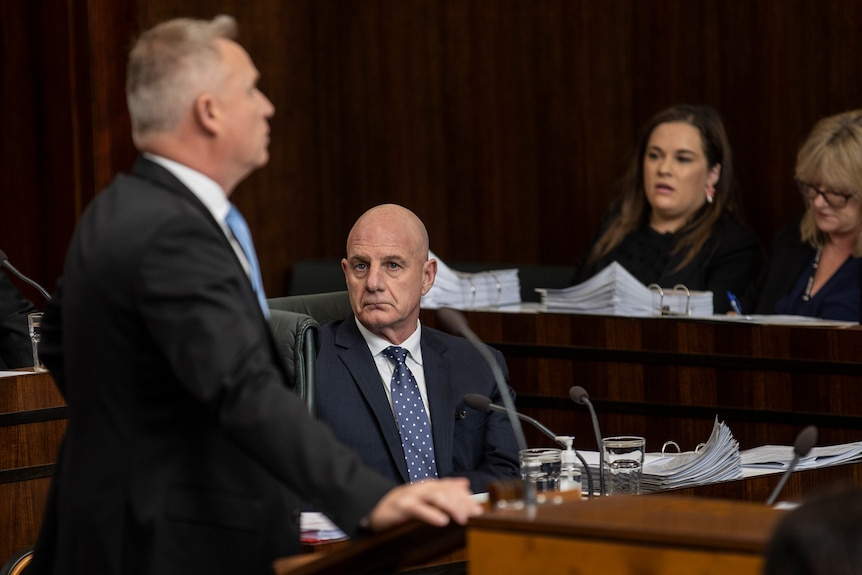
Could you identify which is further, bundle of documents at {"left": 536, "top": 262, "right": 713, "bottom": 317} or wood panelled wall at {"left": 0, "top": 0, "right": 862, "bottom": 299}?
wood panelled wall at {"left": 0, "top": 0, "right": 862, "bottom": 299}

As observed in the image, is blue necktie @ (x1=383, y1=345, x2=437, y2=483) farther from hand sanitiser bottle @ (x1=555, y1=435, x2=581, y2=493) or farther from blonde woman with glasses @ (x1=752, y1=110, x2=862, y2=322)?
blonde woman with glasses @ (x1=752, y1=110, x2=862, y2=322)

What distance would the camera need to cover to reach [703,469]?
3.08 meters

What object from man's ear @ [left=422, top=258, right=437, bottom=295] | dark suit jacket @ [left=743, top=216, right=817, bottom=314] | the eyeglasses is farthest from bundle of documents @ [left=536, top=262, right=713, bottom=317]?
man's ear @ [left=422, top=258, right=437, bottom=295]

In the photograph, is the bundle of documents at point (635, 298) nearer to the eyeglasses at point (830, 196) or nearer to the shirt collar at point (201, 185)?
the eyeglasses at point (830, 196)

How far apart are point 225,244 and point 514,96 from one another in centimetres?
518

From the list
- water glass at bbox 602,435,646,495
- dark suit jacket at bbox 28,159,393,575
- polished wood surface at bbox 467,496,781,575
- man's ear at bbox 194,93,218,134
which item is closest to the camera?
polished wood surface at bbox 467,496,781,575

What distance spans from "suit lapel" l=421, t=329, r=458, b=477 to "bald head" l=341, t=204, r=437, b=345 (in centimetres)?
10

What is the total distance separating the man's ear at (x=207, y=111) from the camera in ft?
6.59

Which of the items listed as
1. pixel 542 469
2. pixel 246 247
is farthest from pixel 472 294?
pixel 246 247

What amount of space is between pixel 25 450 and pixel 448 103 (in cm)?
388

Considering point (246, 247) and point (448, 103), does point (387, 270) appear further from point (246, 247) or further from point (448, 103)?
point (448, 103)

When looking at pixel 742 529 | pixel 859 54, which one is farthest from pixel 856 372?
pixel 742 529

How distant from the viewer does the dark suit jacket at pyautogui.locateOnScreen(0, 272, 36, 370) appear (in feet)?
14.9

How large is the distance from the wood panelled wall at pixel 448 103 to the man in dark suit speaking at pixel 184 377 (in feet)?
14.7
